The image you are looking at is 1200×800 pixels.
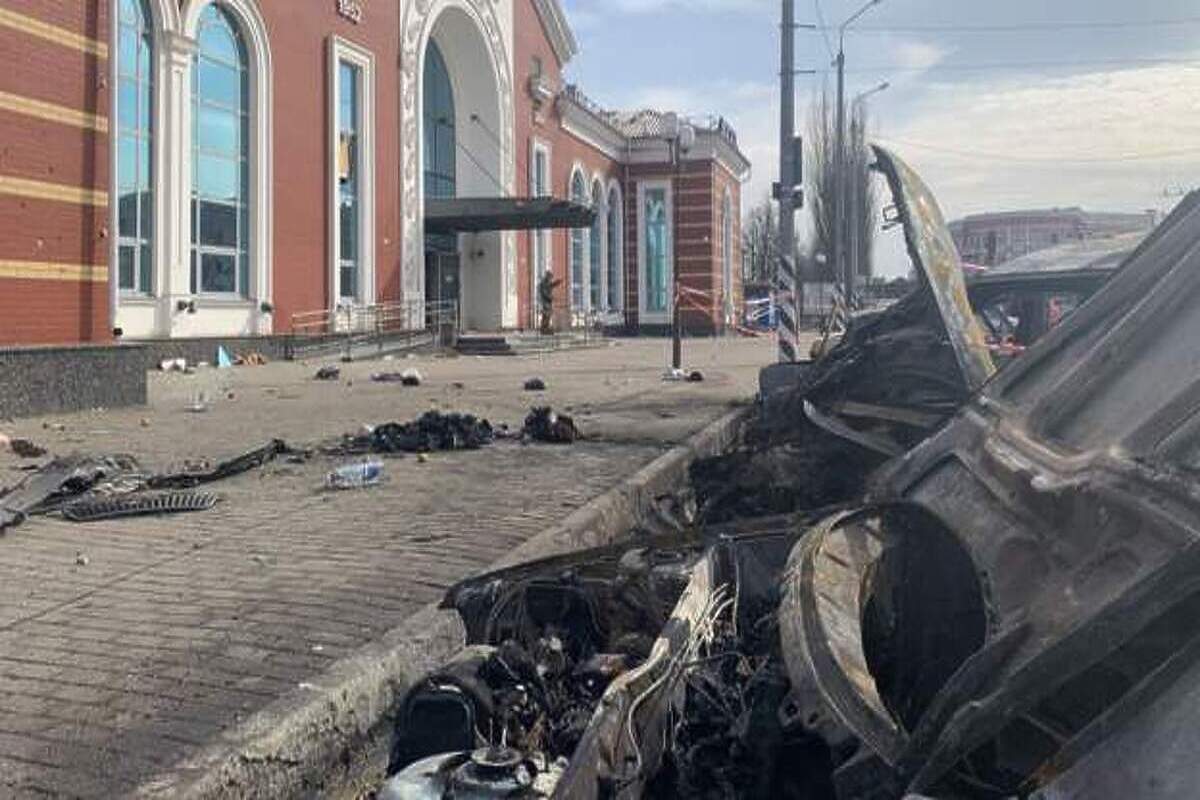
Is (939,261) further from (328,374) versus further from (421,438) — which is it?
(328,374)

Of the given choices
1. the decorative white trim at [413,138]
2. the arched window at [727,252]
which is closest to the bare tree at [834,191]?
the arched window at [727,252]

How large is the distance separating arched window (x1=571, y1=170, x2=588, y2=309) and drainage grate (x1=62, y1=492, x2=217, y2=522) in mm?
33753

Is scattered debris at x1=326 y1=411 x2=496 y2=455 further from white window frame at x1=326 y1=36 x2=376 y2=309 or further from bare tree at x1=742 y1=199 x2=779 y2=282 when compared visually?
bare tree at x1=742 y1=199 x2=779 y2=282

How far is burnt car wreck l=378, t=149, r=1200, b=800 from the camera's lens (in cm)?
185

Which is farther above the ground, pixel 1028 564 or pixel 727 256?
pixel 727 256

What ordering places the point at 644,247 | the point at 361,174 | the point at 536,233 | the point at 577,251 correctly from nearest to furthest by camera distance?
the point at 361,174 < the point at 536,233 < the point at 577,251 < the point at 644,247

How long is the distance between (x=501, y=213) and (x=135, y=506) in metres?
23.9

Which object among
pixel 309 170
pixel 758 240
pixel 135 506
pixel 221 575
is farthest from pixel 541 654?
pixel 758 240

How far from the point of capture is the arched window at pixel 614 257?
46.7 metres

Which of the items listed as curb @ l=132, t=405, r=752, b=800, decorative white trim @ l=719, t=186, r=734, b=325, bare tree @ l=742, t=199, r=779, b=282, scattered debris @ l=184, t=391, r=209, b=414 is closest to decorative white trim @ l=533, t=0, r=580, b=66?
decorative white trim @ l=719, t=186, r=734, b=325

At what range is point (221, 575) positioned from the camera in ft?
18.4

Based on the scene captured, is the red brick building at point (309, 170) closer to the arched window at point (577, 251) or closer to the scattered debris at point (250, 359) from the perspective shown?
the arched window at point (577, 251)

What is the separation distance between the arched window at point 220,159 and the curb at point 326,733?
718 inches

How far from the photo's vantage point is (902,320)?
735 cm
